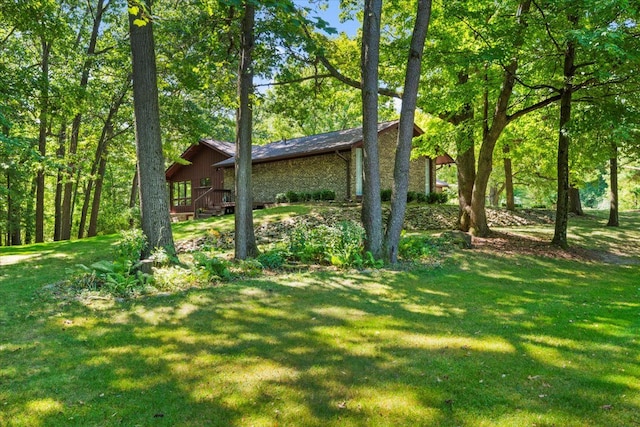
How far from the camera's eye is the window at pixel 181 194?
28109mm

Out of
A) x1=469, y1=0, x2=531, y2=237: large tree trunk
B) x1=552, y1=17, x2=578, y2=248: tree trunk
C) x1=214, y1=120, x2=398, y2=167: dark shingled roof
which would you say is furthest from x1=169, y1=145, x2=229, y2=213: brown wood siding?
x1=552, y1=17, x2=578, y2=248: tree trunk

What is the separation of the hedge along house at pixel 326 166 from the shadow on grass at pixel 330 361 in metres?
12.9

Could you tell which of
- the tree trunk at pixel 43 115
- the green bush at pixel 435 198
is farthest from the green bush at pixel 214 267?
the green bush at pixel 435 198

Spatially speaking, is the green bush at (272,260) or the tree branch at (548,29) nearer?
the green bush at (272,260)

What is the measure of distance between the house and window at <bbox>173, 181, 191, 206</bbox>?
0.53 m

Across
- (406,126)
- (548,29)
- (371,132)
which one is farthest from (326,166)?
(548,29)

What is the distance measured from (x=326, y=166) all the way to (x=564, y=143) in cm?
1069

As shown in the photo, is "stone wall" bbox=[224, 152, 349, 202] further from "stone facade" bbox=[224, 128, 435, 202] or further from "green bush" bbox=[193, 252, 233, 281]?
"green bush" bbox=[193, 252, 233, 281]

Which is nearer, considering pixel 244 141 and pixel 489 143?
pixel 244 141

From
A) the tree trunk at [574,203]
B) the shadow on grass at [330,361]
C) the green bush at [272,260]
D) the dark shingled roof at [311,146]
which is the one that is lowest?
the shadow on grass at [330,361]

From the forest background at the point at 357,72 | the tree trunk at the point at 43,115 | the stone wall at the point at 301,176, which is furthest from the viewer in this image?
the stone wall at the point at 301,176

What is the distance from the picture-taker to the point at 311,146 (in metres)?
20.5

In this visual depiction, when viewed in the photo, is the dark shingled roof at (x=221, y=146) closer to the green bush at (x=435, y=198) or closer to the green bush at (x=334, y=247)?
the green bush at (x=435, y=198)

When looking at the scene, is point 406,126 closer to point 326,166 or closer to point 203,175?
point 326,166
